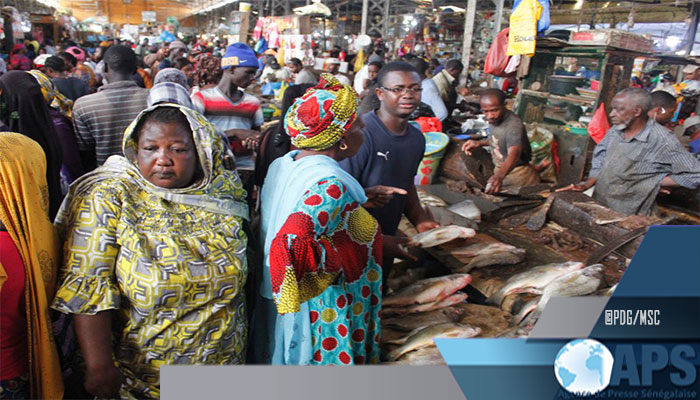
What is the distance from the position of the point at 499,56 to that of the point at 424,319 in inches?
207

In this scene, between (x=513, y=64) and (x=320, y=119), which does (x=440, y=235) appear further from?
(x=513, y=64)

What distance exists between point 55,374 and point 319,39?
22.0m

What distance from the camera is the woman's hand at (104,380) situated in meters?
1.62

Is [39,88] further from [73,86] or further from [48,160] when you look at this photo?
[73,86]

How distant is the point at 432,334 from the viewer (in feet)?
7.06

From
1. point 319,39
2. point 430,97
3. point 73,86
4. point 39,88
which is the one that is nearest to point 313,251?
point 39,88

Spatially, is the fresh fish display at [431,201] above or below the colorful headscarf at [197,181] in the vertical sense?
below

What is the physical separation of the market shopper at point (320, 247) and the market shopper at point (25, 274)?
2.45ft

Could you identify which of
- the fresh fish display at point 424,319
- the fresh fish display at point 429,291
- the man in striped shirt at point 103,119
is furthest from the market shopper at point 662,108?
the man in striped shirt at point 103,119

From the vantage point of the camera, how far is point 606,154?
418 centimetres

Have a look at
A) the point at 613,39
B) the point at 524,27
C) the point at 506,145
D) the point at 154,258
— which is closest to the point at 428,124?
the point at 506,145

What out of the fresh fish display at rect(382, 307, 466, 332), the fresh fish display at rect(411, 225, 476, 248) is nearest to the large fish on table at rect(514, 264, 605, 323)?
the fresh fish display at rect(382, 307, 466, 332)

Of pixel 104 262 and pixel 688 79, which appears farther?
pixel 688 79

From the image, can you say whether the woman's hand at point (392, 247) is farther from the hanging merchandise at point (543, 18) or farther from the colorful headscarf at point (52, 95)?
the hanging merchandise at point (543, 18)
